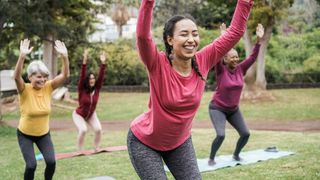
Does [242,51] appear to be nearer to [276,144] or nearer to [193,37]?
[276,144]

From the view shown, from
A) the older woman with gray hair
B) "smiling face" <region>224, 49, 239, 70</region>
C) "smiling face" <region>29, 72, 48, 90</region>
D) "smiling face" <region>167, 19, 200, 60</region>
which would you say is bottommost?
the older woman with gray hair

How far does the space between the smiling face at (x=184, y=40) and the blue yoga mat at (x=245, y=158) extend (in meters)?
4.35

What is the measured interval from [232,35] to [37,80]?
3.02m

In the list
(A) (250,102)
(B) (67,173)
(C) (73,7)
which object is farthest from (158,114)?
(C) (73,7)

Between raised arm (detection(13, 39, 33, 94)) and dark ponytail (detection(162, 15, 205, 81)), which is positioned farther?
raised arm (detection(13, 39, 33, 94))

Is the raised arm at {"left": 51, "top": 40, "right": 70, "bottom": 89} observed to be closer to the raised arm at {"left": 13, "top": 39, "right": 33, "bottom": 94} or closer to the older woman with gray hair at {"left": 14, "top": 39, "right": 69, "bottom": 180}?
the older woman with gray hair at {"left": 14, "top": 39, "right": 69, "bottom": 180}

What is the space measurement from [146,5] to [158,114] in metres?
0.83

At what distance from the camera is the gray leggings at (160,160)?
146 inches

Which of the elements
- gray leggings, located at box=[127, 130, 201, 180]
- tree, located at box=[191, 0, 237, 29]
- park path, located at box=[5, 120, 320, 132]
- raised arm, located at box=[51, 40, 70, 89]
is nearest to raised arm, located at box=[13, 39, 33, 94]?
raised arm, located at box=[51, 40, 70, 89]

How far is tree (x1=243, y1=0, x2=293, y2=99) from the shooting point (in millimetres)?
18578

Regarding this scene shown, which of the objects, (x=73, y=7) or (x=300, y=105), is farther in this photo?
(x=73, y=7)

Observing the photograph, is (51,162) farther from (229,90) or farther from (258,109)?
(258,109)

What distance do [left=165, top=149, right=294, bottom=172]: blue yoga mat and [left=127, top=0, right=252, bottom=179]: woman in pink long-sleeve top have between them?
3.90 meters

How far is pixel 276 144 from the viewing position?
10.6 m
